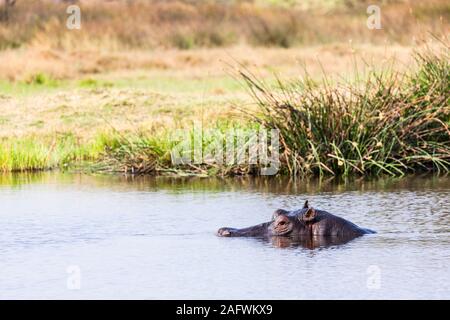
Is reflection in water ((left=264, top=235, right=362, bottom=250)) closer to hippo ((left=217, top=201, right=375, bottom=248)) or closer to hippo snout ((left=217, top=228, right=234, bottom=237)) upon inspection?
hippo ((left=217, top=201, right=375, bottom=248))

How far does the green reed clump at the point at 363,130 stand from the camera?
14305 mm

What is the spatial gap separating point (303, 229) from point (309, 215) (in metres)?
0.13

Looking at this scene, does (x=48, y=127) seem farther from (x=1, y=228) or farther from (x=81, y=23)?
(x=81, y=23)

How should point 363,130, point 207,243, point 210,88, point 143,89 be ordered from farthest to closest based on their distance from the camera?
point 210,88 < point 143,89 < point 363,130 < point 207,243

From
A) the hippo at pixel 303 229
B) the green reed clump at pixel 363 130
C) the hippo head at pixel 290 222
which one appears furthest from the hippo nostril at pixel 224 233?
the green reed clump at pixel 363 130

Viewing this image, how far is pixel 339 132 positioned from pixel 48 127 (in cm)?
505

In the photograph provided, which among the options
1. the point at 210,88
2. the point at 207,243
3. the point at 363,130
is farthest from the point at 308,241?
the point at 210,88

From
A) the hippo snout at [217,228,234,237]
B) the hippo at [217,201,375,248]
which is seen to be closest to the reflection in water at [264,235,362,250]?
the hippo at [217,201,375,248]

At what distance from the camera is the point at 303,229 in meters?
10.7

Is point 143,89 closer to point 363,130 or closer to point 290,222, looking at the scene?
point 363,130

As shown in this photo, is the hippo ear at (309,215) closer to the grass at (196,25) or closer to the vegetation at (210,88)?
the vegetation at (210,88)

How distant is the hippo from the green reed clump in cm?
336

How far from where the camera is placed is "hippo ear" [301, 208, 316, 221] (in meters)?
10.6

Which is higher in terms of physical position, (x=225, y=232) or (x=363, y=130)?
(x=363, y=130)
